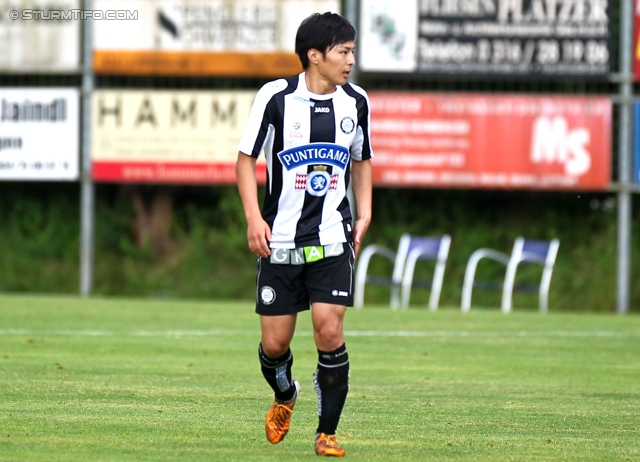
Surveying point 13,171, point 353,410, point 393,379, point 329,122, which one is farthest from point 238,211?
point 329,122

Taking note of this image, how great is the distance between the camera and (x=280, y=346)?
22.4 ft

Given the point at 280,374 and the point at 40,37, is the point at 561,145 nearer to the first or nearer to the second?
the point at 40,37

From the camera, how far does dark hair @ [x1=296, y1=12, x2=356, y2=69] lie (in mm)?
6590

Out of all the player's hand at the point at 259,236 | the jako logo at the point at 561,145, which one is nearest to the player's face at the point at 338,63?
the player's hand at the point at 259,236

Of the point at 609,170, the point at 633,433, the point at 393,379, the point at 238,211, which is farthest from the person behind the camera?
the point at 238,211

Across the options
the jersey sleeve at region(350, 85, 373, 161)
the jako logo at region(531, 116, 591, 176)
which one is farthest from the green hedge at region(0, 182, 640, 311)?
the jersey sleeve at region(350, 85, 373, 161)

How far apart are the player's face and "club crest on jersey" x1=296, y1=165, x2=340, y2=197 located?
431 millimetres

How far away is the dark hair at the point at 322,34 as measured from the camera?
6590 millimetres

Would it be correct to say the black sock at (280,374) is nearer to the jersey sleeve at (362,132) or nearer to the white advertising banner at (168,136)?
the jersey sleeve at (362,132)

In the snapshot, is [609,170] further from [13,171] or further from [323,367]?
[323,367]

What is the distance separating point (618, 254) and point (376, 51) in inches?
196

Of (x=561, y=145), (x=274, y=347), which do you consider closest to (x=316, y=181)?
(x=274, y=347)

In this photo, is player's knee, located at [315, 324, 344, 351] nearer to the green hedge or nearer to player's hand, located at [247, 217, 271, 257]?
player's hand, located at [247, 217, 271, 257]

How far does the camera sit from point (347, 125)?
6.71 m
